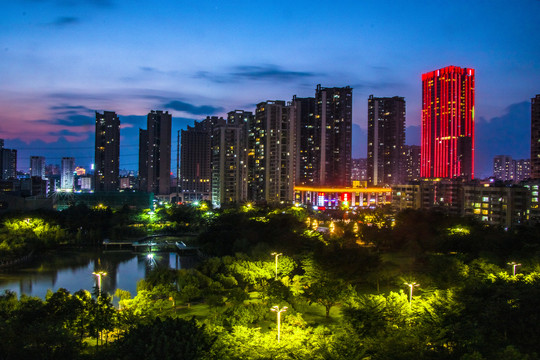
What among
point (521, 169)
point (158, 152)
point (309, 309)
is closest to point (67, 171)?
point (158, 152)

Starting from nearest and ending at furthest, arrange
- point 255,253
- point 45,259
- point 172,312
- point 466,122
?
point 172,312
point 255,253
point 45,259
point 466,122

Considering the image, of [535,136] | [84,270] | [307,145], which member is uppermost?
[307,145]

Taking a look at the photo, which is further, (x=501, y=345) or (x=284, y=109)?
(x=284, y=109)

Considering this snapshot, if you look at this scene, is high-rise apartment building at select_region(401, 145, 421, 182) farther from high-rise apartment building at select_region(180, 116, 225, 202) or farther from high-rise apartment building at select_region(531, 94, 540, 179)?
high-rise apartment building at select_region(531, 94, 540, 179)

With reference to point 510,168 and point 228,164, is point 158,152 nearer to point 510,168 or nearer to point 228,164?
point 228,164

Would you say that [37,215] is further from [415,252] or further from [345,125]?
[345,125]

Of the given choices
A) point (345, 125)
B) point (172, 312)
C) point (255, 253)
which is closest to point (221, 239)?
point (255, 253)
